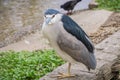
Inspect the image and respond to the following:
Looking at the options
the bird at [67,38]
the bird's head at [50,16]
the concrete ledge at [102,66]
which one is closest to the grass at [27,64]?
the concrete ledge at [102,66]

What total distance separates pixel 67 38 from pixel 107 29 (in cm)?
487

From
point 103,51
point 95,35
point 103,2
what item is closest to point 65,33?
point 103,51

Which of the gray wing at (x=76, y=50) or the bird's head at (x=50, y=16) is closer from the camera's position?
the bird's head at (x=50, y=16)

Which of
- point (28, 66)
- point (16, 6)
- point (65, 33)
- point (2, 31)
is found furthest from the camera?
point (16, 6)

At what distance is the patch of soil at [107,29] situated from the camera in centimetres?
881

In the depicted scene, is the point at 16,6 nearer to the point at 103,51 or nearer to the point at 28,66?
the point at 28,66

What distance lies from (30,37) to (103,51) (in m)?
4.39

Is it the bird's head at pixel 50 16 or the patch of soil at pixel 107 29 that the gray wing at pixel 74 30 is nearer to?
the bird's head at pixel 50 16

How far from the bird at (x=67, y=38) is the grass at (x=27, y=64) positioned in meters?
1.77

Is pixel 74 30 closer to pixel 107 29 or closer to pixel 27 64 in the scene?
pixel 27 64

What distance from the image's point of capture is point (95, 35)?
358 inches

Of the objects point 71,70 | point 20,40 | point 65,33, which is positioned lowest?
point 20,40

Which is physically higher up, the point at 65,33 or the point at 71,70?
the point at 65,33

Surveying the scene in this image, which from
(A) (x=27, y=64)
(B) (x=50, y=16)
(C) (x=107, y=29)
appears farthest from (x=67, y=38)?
(C) (x=107, y=29)
